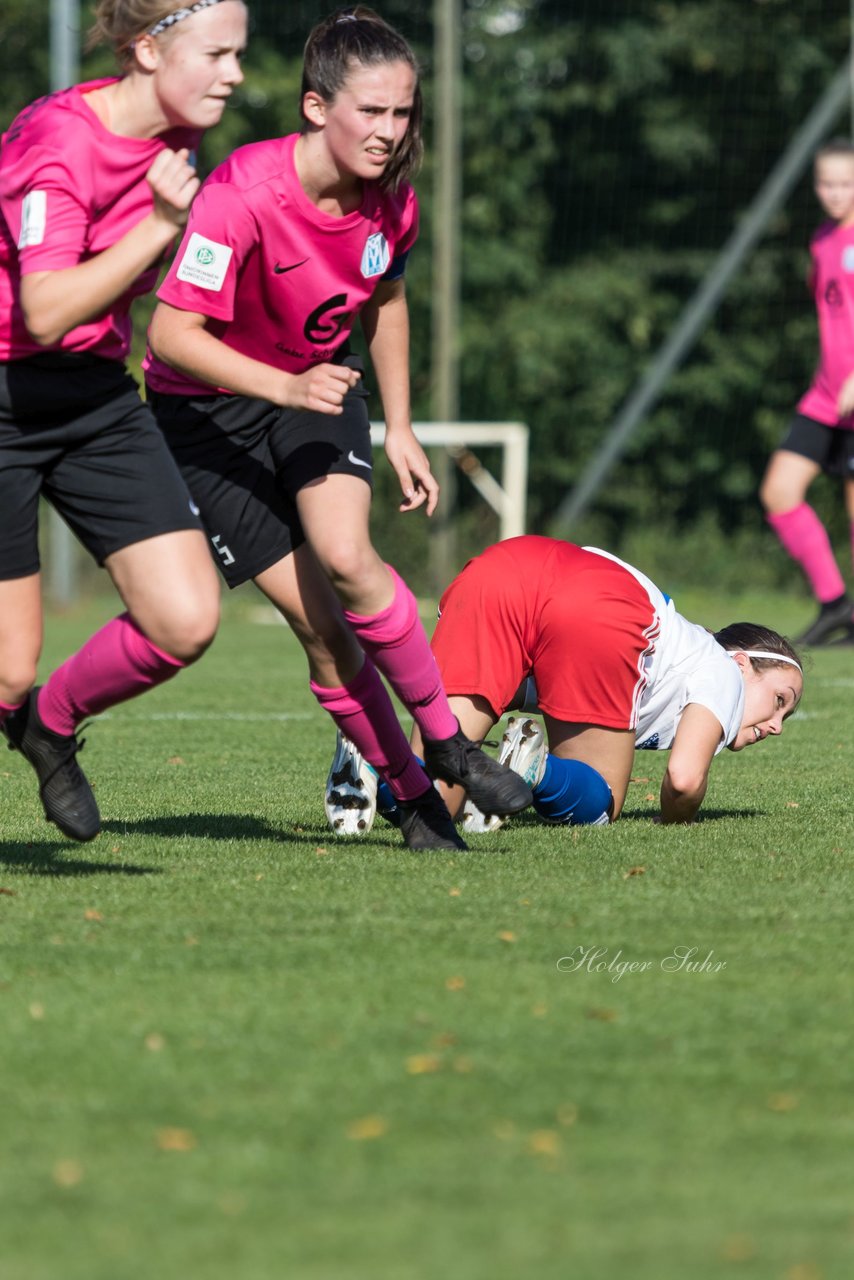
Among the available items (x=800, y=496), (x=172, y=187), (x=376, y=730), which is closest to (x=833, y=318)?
(x=800, y=496)

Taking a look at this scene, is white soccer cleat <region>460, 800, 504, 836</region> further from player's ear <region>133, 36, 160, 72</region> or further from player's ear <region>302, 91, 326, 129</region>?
player's ear <region>133, 36, 160, 72</region>

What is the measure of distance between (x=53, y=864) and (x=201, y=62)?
184 centimetres

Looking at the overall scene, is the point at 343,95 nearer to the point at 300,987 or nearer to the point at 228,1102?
the point at 300,987

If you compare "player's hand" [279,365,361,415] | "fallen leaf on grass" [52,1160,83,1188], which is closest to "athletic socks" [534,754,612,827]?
"player's hand" [279,365,361,415]

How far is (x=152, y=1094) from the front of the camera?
2623 millimetres

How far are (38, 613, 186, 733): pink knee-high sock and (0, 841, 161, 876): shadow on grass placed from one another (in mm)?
381

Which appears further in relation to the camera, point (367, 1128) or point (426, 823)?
point (426, 823)

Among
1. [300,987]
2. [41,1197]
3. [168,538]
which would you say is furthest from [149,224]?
[41,1197]

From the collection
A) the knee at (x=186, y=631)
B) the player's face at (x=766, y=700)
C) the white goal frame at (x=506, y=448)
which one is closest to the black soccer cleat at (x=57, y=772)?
the knee at (x=186, y=631)

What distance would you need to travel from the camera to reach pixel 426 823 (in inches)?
185

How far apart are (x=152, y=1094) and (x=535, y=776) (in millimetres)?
2333

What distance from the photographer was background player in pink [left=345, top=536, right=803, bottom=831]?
16.4 feet

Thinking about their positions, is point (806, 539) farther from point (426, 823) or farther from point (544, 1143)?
point (544, 1143)

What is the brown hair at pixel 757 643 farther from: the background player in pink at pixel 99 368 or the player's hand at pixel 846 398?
the player's hand at pixel 846 398
